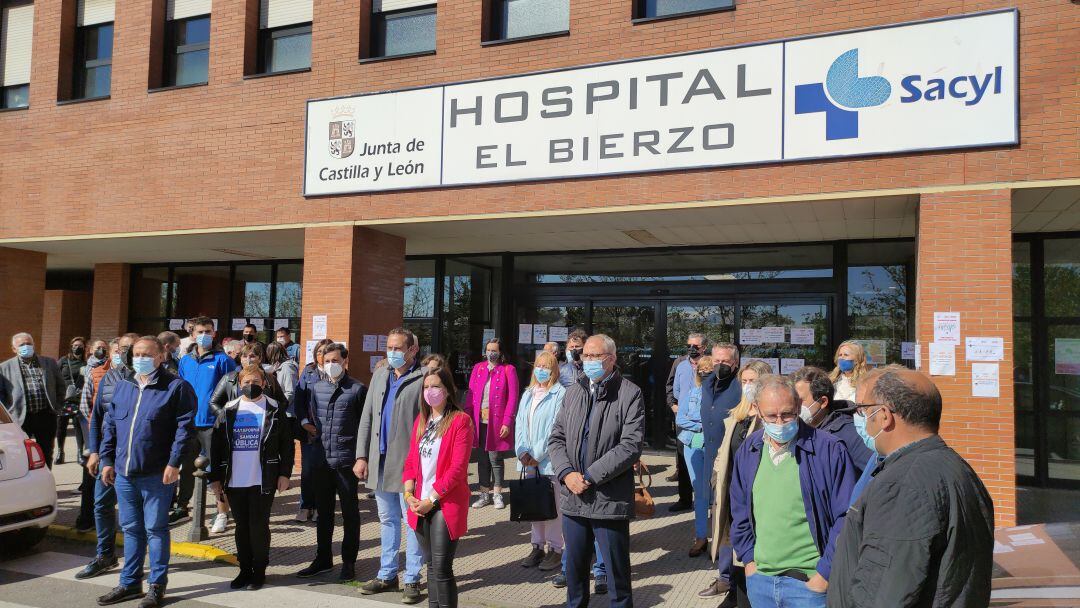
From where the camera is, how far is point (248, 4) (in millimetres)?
11492

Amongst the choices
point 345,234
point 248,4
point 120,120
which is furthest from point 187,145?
point 345,234

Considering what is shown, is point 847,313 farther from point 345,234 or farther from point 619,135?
point 345,234

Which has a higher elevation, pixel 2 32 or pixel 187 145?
pixel 2 32

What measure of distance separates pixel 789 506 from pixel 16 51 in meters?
16.2

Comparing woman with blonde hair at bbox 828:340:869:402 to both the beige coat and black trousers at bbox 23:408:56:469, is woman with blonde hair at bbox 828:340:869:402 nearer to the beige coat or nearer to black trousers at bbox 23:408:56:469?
the beige coat

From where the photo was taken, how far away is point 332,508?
6113mm

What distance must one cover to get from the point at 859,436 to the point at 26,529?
7126 millimetres

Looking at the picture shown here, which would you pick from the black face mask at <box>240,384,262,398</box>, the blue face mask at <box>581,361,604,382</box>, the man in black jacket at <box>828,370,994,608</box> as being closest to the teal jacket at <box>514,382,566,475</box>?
the blue face mask at <box>581,361,604,382</box>

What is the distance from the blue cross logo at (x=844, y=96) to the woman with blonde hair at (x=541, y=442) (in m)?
4.29

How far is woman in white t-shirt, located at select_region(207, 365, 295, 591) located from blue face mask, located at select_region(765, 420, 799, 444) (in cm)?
396

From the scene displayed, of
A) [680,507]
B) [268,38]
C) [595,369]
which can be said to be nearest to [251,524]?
[595,369]

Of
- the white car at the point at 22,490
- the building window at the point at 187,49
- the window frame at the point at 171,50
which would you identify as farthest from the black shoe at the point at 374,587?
the window frame at the point at 171,50

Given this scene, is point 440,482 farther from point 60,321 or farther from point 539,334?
point 60,321

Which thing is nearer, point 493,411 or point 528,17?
point 493,411
